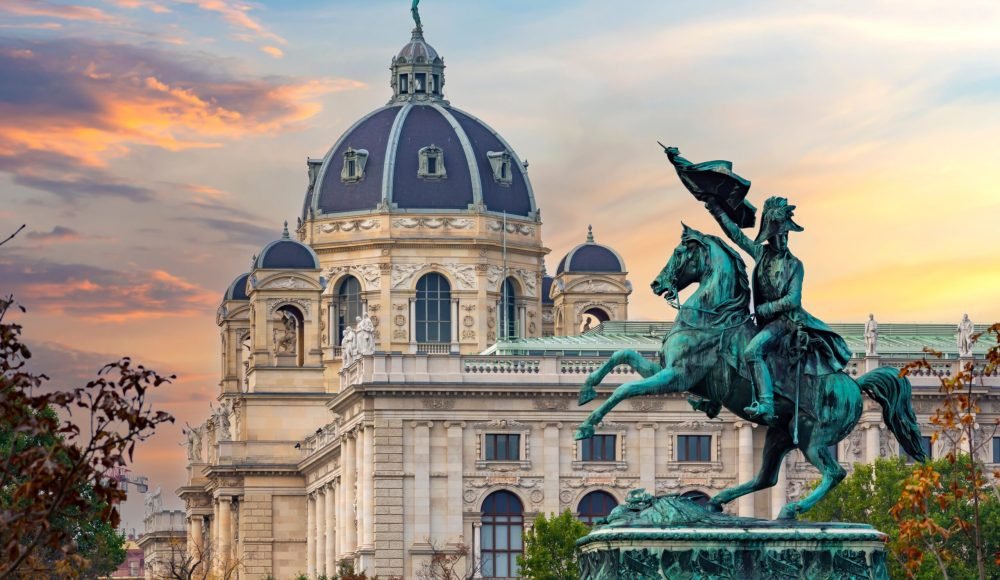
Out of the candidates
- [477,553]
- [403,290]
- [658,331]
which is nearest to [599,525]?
[477,553]

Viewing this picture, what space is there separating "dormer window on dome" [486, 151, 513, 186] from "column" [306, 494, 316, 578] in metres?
21.7

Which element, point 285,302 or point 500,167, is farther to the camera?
point 500,167

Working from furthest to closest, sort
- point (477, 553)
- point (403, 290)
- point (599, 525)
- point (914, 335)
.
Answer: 1. point (403, 290)
2. point (914, 335)
3. point (477, 553)
4. point (599, 525)

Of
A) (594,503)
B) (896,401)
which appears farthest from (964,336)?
(896,401)

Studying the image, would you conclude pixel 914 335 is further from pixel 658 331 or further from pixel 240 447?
pixel 240 447

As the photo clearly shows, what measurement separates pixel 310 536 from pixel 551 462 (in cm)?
2752

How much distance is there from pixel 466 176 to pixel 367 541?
126ft

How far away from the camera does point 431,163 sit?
6757 inches

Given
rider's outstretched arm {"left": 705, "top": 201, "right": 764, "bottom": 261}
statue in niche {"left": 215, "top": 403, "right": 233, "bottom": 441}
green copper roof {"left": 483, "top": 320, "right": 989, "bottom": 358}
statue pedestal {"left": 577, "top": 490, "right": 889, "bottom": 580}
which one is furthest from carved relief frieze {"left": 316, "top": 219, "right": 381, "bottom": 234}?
statue pedestal {"left": 577, "top": 490, "right": 889, "bottom": 580}

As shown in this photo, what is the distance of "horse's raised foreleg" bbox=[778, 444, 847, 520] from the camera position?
137 feet

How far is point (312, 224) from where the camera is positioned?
566 feet

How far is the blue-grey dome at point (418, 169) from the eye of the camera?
560ft

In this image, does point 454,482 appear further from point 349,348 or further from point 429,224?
point 429,224

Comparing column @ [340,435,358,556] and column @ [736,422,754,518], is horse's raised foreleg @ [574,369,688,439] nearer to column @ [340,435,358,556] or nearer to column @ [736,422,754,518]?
column @ [736,422,754,518]
